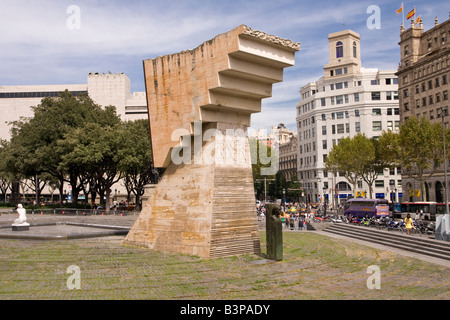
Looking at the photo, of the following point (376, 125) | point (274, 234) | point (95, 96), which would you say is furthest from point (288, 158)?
Answer: point (274, 234)

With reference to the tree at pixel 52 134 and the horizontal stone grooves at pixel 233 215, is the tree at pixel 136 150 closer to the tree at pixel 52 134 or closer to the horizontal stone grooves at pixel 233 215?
the tree at pixel 52 134

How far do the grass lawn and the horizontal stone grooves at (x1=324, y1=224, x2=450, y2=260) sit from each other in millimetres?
2132

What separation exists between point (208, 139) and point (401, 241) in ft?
45.4

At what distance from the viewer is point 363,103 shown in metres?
77.1

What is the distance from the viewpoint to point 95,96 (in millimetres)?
93375

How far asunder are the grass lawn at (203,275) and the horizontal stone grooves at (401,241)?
7.00 feet

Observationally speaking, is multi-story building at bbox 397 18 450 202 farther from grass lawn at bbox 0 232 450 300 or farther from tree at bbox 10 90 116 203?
tree at bbox 10 90 116 203

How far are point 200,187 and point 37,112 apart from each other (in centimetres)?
4005

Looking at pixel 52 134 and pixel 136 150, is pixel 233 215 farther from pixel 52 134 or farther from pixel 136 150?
pixel 52 134

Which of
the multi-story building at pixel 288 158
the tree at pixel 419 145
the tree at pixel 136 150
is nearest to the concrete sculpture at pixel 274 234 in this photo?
the tree at pixel 136 150
